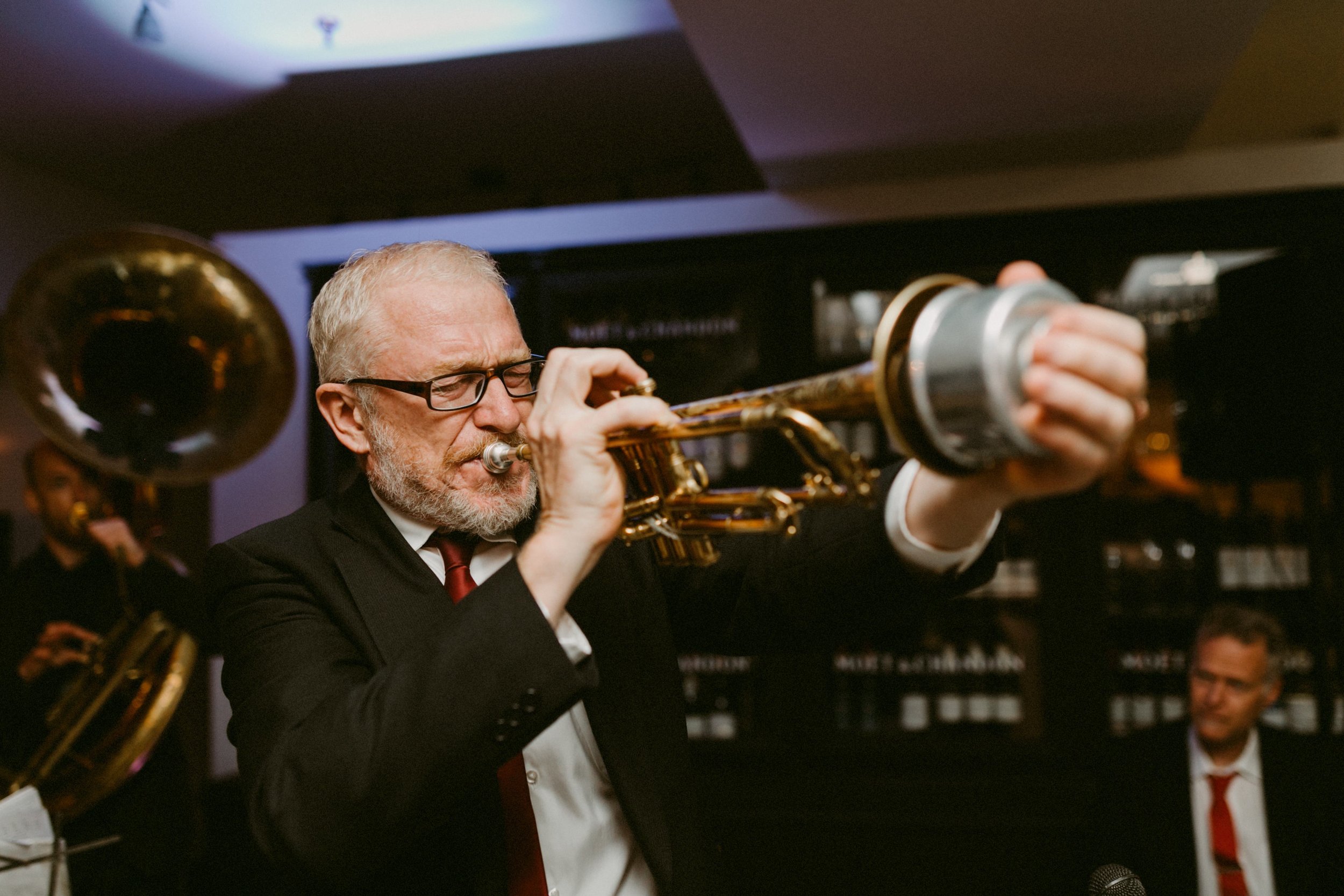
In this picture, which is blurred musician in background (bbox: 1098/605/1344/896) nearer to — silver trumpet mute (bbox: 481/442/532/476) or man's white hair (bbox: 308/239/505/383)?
silver trumpet mute (bbox: 481/442/532/476)

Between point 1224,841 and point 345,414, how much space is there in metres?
2.53

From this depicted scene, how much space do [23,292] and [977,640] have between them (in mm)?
3417

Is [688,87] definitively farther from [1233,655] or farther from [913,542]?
[913,542]

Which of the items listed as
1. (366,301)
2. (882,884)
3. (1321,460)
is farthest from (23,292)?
(1321,460)

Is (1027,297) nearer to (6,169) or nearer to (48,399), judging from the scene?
(48,399)

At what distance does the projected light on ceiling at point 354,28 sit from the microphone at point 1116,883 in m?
2.57

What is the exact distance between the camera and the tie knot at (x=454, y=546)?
48.8 inches

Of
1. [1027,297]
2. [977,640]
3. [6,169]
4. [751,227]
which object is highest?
[6,169]

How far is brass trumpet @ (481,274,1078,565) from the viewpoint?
2.24 ft

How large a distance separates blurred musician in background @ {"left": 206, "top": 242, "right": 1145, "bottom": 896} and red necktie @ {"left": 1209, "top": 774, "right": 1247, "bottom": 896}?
187 cm

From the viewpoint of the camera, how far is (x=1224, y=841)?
7.89ft

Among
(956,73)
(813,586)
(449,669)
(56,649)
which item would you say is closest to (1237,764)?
(813,586)

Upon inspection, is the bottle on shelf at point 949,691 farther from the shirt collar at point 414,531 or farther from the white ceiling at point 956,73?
the shirt collar at point 414,531

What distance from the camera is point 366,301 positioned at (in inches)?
49.9
